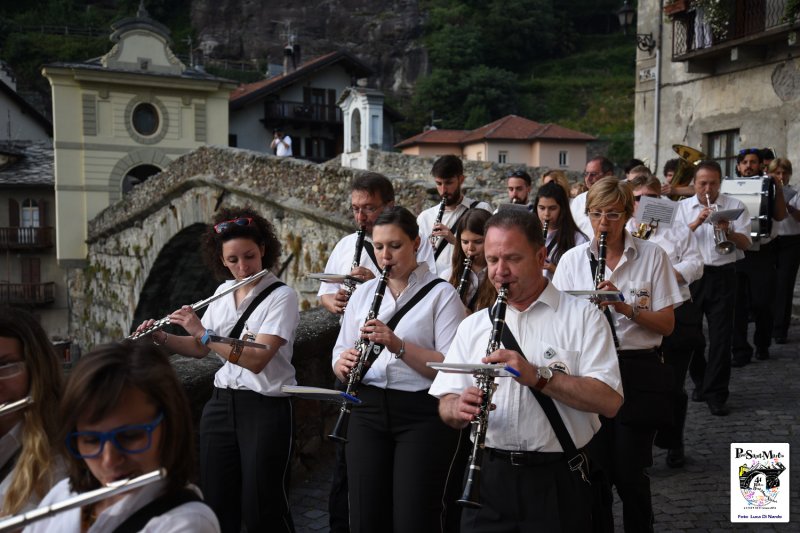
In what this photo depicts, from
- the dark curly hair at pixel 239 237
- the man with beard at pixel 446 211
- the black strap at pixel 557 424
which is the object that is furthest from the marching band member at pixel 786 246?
the black strap at pixel 557 424

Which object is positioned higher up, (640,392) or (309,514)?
(640,392)

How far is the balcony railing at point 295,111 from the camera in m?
35.6

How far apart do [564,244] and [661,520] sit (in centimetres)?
170

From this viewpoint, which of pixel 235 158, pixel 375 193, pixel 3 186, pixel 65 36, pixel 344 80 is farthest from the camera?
pixel 65 36

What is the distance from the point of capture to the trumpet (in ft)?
19.6

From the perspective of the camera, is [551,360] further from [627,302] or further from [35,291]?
[35,291]

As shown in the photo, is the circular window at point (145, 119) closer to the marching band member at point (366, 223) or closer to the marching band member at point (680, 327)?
the marching band member at point (366, 223)

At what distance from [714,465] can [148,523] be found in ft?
14.1

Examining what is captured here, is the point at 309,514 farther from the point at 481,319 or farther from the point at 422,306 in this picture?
the point at 481,319

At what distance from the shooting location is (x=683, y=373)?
4.77 m

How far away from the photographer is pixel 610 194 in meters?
3.83

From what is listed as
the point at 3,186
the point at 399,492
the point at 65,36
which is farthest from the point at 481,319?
the point at 65,36

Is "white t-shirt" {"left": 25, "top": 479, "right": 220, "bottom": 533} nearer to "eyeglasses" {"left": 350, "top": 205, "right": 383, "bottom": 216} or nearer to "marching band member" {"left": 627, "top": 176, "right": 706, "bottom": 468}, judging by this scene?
"eyeglasses" {"left": 350, "top": 205, "right": 383, "bottom": 216}

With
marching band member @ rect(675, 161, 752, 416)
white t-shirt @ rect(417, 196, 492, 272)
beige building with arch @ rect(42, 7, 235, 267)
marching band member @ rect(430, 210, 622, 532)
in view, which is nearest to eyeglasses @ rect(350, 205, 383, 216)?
white t-shirt @ rect(417, 196, 492, 272)
